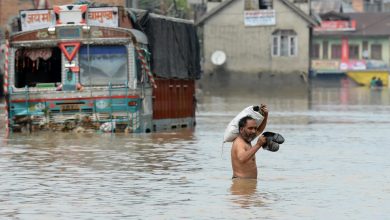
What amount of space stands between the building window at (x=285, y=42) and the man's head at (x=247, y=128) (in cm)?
6043

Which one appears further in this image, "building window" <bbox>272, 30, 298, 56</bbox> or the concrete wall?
"building window" <bbox>272, 30, 298, 56</bbox>

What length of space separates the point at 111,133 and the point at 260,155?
18.0ft

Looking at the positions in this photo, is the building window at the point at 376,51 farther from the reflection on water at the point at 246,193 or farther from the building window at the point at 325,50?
the reflection on water at the point at 246,193

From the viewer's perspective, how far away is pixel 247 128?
614 inches

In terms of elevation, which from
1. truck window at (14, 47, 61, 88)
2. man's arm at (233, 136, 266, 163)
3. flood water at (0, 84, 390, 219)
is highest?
truck window at (14, 47, 61, 88)

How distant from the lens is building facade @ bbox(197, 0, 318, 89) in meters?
75.5

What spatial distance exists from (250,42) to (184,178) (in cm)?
5902

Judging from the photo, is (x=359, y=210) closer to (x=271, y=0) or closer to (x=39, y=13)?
(x=39, y=13)

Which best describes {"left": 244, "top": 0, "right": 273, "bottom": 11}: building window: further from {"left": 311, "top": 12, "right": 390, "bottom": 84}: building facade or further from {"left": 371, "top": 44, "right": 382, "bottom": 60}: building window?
{"left": 371, "top": 44, "right": 382, "bottom": 60}: building window

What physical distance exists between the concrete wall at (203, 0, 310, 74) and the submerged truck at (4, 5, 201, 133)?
48.7 m

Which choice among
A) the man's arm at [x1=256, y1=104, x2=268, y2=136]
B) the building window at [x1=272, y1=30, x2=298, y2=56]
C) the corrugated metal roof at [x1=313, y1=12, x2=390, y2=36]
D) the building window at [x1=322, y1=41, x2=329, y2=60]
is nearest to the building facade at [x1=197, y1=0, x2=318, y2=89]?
the building window at [x1=272, y1=30, x2=298, y2=56]

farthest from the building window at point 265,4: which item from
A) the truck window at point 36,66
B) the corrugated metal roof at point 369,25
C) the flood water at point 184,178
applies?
the truck window at point 36,66

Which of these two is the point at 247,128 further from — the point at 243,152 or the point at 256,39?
the point at 256,39

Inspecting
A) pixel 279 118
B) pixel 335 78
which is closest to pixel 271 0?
pixel 335 78
